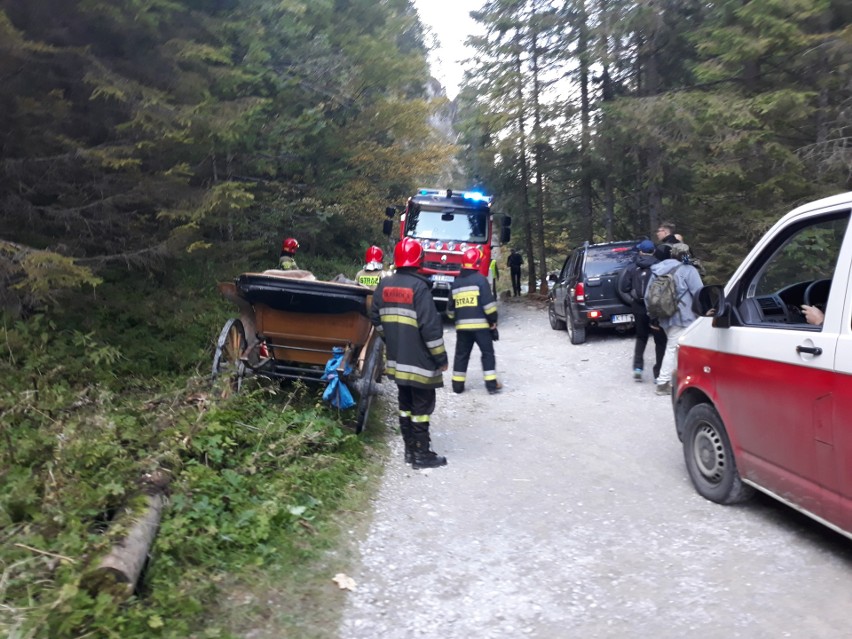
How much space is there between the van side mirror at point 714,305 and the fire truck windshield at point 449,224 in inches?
426

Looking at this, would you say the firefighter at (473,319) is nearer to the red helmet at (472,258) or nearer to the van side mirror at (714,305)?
the van side mirror at (714,305)

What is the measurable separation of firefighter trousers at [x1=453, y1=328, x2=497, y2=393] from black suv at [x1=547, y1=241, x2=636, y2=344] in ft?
14.1

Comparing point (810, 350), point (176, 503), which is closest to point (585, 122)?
point (810, 350)

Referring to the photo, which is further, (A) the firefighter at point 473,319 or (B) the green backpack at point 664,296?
(A) the firefighter at point 473,319

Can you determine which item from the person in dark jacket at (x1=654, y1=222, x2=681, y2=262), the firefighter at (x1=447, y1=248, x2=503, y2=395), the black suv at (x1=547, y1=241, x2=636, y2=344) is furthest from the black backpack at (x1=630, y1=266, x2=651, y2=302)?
the black suv at (x1=547, y1=241, x2=636, y2=344)

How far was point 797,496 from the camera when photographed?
456 cm

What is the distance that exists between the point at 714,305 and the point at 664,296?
343 centimetres

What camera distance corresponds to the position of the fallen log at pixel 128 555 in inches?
146

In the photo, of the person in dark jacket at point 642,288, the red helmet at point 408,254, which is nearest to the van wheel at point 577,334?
the person in dark jacket at point 642,288

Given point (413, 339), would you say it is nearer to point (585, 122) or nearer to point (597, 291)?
point (597, 291)

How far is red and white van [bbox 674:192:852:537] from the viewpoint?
4133 mm

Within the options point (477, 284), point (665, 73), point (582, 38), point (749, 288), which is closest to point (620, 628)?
point (749, 288)

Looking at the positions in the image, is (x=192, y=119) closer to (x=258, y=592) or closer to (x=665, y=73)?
(x=258, y=592)

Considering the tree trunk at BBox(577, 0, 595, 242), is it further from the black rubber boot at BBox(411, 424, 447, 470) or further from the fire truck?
the black rubber boot at BBox(411, 424, 447, 470)
